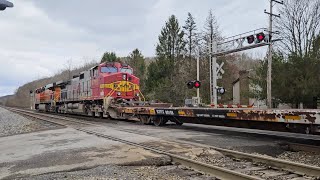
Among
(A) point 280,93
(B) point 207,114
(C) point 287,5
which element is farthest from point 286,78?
(B) point 207,114

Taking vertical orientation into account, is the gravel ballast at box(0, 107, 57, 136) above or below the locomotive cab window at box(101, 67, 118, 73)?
below

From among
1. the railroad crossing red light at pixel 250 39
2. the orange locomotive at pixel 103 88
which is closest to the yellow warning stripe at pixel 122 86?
the orange locomotive at pixel 103 88

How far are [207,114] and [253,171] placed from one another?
18.2ft

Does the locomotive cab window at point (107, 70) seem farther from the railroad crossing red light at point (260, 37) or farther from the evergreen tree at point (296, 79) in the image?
the evergreen tree at point (296, 79)

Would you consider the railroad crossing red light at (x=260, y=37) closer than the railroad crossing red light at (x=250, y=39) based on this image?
Yes

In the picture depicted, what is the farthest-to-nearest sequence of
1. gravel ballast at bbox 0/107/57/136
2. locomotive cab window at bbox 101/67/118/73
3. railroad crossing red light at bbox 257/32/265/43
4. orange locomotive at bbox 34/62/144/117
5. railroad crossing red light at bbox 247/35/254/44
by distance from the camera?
locomotive cab window at bbox 101/67/118/73 < orange locomotive at bbox 34/62/144/117 < railroad crossing red light at bbox 247/35/254/44 < railroad crossing red light at bbox 257/32/265/43 < gravel ballast at bbox 0/107/57/136

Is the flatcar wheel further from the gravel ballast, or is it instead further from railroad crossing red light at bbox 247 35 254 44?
railroad crossing red light at bbox 247 35 254 44

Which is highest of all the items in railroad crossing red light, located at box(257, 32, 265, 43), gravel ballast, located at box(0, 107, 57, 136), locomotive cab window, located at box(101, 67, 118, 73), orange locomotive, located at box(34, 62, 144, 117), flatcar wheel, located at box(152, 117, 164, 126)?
railroad crossing red light, located at box(257, 32, 265, 43)

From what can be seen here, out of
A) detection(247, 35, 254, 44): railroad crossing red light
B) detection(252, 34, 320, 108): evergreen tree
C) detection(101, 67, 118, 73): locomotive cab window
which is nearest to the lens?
detection(247, 35, 254, 44): railroad crossing red light

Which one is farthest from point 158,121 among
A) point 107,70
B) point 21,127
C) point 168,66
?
point 168,66

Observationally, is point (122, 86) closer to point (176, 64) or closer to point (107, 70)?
point (107, 70)

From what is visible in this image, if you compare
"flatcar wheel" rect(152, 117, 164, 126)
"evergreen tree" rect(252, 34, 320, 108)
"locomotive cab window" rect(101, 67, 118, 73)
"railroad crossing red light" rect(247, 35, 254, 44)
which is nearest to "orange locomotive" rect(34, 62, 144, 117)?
"locomotive cab window" rect(101, 67, 118, 73)

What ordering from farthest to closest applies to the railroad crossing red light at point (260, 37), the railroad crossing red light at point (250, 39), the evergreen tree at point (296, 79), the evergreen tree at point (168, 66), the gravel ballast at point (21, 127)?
the evergreen tree at point (168, 66), the evergreen tree at point (296, 79), the railroad crossing red light at point (250, 39), the railroad crossing red light at point (260, 37), the gravel ballast at point (21, 127)

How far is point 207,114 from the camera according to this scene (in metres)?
11.7
